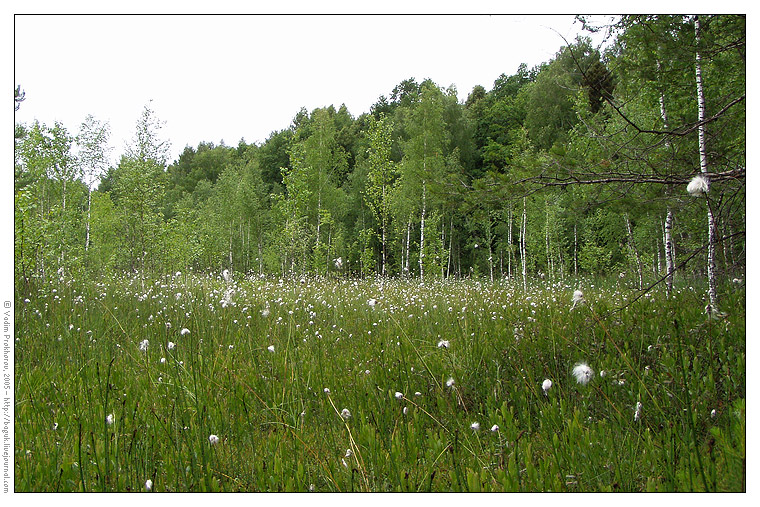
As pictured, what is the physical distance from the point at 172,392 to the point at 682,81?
543 centimetres

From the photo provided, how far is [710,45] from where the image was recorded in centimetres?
311

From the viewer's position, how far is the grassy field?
6.40ft

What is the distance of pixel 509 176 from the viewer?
12.4ft

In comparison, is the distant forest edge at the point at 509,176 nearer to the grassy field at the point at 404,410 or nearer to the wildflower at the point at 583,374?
the grassy field at the point at 404,410

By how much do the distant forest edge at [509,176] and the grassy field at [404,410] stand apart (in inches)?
30.8

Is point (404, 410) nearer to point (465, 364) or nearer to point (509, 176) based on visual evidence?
point (465, 364)

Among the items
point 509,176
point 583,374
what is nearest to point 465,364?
point 583,374

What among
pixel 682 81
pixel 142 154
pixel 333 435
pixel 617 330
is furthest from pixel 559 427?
pixel 142 154

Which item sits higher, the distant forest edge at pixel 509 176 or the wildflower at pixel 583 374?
the distant forest edge at pixel 509 176

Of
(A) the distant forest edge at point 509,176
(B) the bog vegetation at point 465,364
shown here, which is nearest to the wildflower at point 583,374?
(B) the bog vegetation at point 465,364

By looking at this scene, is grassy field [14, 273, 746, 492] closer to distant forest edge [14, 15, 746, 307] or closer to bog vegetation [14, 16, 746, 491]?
bog vegetation [14, 16, 746, 491]

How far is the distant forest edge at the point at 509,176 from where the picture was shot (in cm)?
335

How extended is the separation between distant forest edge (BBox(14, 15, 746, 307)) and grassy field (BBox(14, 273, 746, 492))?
781 mm

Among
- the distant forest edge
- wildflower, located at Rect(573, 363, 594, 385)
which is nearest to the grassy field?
wildflower, located at Rect(573, 363, 594, 385)
